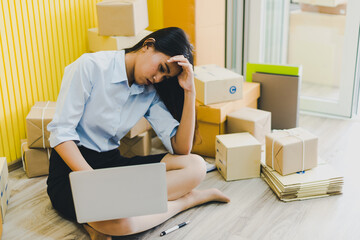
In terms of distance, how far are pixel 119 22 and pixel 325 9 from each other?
1552 mm

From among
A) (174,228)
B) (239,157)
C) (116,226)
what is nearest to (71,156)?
(116,226)

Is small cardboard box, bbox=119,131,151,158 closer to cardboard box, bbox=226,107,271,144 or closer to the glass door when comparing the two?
cardboard box, bbox=226,107,271,144

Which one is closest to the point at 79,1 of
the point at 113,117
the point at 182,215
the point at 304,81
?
the point at 113,117

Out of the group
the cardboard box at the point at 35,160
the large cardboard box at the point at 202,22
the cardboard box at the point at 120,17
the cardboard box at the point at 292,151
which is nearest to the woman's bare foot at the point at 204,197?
the cardboard box at the point at 292,151

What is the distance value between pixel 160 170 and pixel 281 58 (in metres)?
2.23

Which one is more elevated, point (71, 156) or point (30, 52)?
point (30, 52)

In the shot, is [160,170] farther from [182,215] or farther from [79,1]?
[79,1]

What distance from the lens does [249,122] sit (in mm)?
2436

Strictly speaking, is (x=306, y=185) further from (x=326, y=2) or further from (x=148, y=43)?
(x=326, y=2)

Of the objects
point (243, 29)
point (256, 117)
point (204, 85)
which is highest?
point (243, 29)

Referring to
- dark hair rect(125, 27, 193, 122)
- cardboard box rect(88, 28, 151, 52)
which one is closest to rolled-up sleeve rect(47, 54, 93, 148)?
dark hair rect(125, 27, 193, 122)

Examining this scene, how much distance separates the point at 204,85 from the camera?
93.8 inches

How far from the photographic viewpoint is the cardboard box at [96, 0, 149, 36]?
231 cm

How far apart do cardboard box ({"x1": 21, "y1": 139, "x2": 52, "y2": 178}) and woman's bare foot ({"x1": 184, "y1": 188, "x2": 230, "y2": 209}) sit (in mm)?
821
